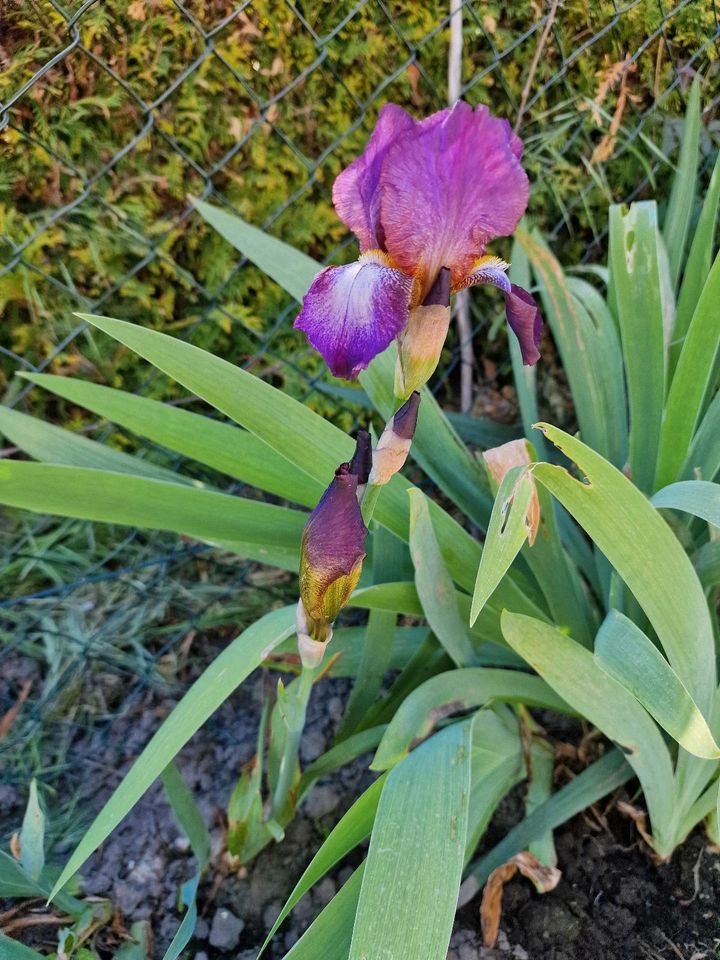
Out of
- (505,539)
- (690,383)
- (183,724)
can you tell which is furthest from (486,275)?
(183,724)

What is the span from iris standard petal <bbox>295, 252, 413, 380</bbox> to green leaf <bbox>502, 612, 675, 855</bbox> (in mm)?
385

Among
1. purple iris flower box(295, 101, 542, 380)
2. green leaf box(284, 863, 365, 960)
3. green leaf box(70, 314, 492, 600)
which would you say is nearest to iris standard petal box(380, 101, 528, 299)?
purple iris flower box(295, 101, 542, 380)

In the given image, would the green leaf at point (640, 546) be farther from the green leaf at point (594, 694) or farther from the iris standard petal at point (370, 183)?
the iris standard petal at point (370, 183)

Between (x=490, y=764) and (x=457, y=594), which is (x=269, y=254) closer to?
(x=457, y=594)

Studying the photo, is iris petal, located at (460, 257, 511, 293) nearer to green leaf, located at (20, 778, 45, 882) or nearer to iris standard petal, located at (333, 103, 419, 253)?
iris standard petal, located at (333, 103, 419, 253)

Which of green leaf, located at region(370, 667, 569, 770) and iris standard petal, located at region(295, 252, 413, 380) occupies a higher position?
iris standard petal, located at region(295, 252, 413, 380)

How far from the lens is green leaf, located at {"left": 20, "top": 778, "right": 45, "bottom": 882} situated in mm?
939

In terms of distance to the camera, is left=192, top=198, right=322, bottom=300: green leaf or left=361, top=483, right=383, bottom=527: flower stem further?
left=192, top=198, right=322, bottom=300: green leaf

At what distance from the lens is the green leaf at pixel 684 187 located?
4.97 ft

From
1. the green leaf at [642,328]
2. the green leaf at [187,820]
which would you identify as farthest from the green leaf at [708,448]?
the green leaf at [187,820]

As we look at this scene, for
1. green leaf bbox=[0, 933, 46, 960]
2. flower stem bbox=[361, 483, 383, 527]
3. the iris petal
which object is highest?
the iris petal

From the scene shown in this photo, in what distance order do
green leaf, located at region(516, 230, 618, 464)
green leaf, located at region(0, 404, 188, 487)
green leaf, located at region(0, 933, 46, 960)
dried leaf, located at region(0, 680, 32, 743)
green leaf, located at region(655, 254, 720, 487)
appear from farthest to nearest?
dried leaf, located at region(0, 680, 32, 743) < green leaf, located at region(516, 230, 618, 464) < green leaf, located at region(0, 404, 188, 487) < green leaf, located at region(655, 254, 720, 487) < green leaf, located at region(0, 933, 46, 960)

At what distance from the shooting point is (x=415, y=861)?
757 mm

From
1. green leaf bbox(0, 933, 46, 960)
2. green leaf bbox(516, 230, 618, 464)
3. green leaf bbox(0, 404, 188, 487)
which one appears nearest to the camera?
green leaf bbox(0, 933, 46, 960)
